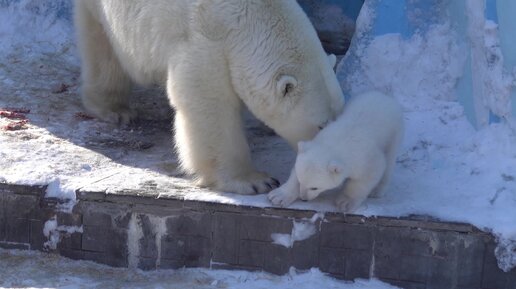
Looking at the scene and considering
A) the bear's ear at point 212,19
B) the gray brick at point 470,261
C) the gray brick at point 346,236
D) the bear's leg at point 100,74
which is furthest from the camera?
the bear's leg at point 100,74

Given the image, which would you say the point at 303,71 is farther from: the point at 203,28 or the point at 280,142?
the point at 280,142

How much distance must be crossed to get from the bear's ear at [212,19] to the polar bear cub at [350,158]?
77 cm

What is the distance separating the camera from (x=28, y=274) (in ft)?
13.3

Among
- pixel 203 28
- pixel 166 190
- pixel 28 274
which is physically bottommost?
pixel 28 274

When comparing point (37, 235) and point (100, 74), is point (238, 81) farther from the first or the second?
point (100, 74)

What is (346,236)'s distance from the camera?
389cm

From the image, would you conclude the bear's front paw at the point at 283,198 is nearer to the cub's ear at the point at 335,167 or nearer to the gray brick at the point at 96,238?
the cub's ear at the point at 335,167

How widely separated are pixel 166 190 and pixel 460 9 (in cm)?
201

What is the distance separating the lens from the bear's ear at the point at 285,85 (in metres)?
4.19

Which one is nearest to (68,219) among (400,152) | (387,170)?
(387,170)

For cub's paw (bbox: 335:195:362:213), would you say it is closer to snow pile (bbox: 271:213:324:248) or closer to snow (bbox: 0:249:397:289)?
snow pile (bbox: 271:213:324:248)

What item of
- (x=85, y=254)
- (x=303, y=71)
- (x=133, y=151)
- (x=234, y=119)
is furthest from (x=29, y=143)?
(x=303, y=71)

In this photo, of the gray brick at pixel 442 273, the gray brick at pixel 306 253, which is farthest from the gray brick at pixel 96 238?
the gray brick at pixel 442 273

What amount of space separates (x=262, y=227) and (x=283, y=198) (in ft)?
0.56
